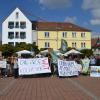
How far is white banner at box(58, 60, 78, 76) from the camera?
2919 centimetres

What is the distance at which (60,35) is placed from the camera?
104 m

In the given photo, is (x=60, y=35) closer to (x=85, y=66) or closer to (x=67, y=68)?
(x=85, y=66)

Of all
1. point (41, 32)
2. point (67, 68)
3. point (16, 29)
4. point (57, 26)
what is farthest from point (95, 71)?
point (57, 26)

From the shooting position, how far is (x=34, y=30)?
10238 cm

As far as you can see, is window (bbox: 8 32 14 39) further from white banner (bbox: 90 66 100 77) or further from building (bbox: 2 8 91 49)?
white banner (bbox: 90 66 100 77)

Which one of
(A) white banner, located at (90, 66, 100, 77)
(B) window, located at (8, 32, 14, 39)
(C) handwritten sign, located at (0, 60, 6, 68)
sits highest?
(B) window, located at (8, 32, 14, 39)

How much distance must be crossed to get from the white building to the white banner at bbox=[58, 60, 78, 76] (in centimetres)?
6981

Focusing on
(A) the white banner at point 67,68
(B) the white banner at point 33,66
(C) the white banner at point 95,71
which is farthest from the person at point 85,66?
(B) the white banner at point 33,66

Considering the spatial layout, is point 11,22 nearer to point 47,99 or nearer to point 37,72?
point 37,72

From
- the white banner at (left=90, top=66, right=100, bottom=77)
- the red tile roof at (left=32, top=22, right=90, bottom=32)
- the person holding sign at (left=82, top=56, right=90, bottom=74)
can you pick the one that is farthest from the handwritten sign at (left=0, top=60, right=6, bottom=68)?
the red tile roof at (left=32, top=22, right=90, bottom=32)

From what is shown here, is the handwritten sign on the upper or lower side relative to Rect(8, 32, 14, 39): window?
lower

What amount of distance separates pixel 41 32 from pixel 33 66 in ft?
243

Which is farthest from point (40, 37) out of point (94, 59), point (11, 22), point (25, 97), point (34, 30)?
point (25, 97)

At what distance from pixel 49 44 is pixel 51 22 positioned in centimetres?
913
